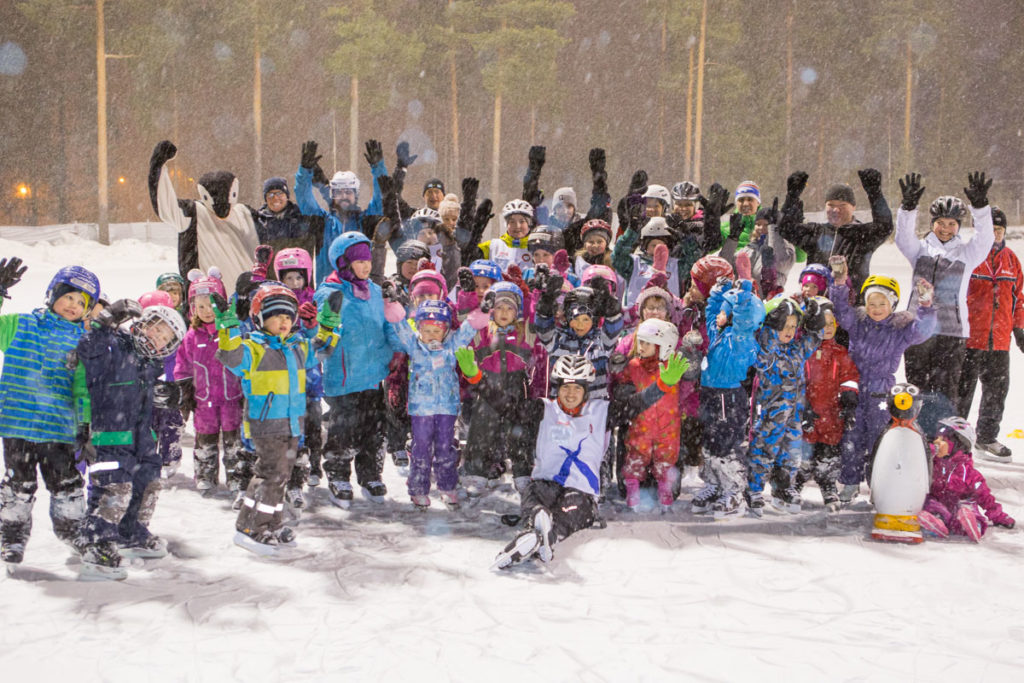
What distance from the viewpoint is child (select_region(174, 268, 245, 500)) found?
6.28 m

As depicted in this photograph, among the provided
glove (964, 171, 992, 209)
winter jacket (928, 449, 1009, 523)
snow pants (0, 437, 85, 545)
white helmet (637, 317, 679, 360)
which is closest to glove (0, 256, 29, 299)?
snow pants (0, 437, 85, 545)

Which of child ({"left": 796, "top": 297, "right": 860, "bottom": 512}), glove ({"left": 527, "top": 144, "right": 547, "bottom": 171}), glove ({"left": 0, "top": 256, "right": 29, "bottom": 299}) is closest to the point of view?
glove ({"left": 0, "top": 256, "right": 29, "bottom": 299})

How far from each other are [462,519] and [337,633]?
190 centimetres

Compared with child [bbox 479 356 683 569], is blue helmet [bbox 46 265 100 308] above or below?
above

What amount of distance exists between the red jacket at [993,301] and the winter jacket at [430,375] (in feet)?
15.5

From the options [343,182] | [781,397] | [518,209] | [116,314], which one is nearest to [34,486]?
[116,314]

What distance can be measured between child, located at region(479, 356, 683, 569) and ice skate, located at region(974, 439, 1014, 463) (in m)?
3.57

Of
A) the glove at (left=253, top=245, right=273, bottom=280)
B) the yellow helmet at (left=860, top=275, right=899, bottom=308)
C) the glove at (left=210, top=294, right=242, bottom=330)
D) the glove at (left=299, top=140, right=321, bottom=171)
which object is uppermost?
the glove at (left=299, top=140, right=321, bottom=171)

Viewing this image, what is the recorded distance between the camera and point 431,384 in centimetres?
602

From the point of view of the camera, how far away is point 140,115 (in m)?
32.4

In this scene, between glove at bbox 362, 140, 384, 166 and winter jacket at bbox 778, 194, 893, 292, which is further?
glove at bbox 362, 140, 384, 166

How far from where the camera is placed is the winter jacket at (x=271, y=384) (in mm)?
5258

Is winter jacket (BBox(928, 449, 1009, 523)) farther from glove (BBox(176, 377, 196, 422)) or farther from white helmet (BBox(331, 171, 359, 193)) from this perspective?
glove (BBox(176, 377, 196, 422))

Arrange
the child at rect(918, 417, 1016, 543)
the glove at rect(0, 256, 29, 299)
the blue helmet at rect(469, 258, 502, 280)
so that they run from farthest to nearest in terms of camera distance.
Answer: the blue helmet at rect(469, 258, 502, 280) < the child at rect(918, 417, 1016, 543) < the glove at rect(0, 256, 29, 299)
